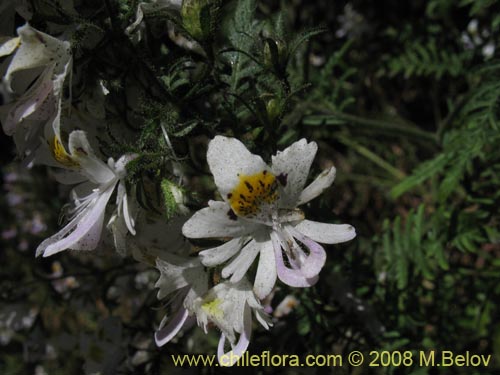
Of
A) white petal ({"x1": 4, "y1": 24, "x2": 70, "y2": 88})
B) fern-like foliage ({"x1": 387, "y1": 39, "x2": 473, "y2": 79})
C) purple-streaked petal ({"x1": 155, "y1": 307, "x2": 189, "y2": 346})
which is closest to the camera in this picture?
white petal ({"x1": 4, "y1": 24, "x2": 70, "y2": 88})

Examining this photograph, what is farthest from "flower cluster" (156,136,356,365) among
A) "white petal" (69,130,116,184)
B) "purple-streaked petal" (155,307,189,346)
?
"white petal" (69,130,116,184)

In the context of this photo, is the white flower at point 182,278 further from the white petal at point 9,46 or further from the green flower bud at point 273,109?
the white petal at point 9,46

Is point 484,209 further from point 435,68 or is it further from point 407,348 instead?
point 435,68

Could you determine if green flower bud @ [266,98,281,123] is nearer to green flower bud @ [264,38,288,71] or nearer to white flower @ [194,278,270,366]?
green flower bud @ [264,38,288,71]

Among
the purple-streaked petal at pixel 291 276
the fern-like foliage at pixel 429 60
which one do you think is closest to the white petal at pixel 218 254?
the purple-streaked petal at pixel 291 276

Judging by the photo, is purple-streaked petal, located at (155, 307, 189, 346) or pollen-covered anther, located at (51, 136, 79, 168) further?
purple-streaked petal, located at (155, 307, 189, 346)

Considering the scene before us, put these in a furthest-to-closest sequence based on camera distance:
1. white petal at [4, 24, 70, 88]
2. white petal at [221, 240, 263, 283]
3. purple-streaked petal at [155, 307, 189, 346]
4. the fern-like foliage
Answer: the fern-like foliage < purple-streaked petal at [155, 307, 189, 346] < white petal at [221, 240, 263, 283] < white petal at [4, 24, 70, 88]

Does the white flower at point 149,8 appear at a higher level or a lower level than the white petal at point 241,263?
higher
